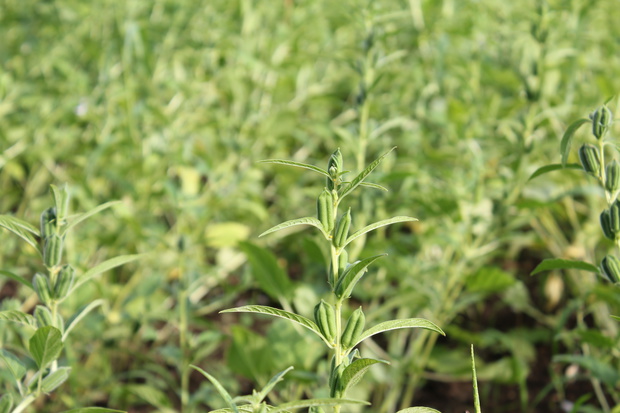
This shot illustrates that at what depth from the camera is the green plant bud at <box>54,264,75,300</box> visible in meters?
0.91

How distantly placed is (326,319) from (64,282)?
1.22 ft

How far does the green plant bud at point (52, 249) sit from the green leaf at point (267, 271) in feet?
2.06

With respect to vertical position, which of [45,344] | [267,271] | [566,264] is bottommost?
[267,271]

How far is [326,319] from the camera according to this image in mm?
790

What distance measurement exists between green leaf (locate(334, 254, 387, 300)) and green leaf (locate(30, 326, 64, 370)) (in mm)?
344

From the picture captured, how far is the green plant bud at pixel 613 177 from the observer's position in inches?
35.7

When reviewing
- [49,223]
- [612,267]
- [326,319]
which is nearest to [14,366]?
[49,223]

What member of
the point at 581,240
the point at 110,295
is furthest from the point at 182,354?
the point at 581,240

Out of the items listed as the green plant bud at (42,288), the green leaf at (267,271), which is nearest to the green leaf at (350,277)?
the green plant bud at (42,288)

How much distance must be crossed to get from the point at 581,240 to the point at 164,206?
52.5 inches

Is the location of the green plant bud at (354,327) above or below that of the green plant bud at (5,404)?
above

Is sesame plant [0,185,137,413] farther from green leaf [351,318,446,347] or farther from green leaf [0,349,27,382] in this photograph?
green leaf [351,318,446,347]

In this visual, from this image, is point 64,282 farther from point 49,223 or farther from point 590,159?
point 590,159

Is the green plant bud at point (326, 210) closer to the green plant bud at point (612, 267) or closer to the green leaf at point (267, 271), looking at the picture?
the green plant bud at point (612, 267)
